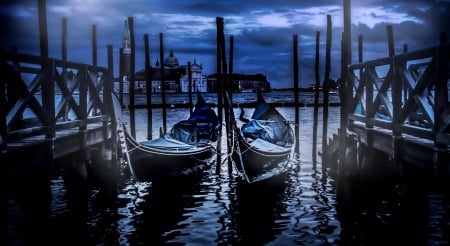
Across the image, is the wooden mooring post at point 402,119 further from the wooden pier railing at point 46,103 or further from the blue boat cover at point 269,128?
the wooden pier railing at point 46,103

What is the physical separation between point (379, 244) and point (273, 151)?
17.2 ft

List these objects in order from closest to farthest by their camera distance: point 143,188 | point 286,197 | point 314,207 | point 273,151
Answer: point 314,207 < point 286,197 < point 143,188 < point 273,151

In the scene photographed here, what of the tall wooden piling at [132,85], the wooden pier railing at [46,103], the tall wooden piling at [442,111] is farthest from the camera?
the tall wooden piling at [132,85]

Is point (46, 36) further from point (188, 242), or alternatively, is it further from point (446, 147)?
point (446, 147)

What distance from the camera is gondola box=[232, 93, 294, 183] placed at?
10.8 m

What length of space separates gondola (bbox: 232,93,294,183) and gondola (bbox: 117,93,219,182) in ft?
4.74

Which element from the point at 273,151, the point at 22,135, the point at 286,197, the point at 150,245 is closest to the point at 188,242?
the point at 150,245

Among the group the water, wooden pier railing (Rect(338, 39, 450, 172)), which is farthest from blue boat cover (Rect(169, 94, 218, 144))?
wooden pier railing (Rect(338, 39, 450, 172))

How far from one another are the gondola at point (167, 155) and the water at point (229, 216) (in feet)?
1.36

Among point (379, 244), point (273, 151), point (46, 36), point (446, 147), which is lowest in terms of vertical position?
point (379, 244)

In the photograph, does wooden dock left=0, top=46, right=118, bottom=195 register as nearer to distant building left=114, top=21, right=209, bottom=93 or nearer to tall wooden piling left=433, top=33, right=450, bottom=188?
tall wooden piling left=433, top=33, right=450, bottom=188

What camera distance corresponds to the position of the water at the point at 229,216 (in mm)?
7152

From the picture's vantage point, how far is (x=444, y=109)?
5.23 meters

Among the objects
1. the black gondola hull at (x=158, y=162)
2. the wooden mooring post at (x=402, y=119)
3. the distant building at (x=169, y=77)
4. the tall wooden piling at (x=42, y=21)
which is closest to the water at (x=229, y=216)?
the black gondola hull at (x=158, y=162)
